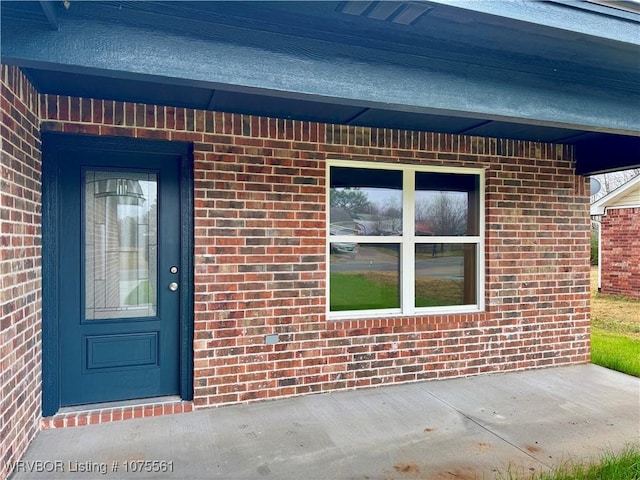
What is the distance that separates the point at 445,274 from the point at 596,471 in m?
2.20

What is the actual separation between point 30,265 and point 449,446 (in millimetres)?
3144

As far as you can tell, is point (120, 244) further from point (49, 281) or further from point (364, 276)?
point (364, 276)

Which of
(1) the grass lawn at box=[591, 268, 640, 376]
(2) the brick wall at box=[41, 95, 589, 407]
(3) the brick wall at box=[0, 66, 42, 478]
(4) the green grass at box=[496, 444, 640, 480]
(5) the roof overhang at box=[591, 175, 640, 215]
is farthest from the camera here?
(5) the roof overhang at box=[591, 175, 640, 215]

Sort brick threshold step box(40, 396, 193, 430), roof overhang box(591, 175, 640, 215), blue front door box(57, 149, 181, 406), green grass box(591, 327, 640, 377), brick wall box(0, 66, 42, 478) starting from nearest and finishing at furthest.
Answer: brick wall box(0, 66, 42, 478) → brick threshold step box(40, 396, 193, 430) → blue front door box(57, 149, 181, 406) → green grass box(591, 327, 640, 377) → roof overhang box(591, 175, 640, 215)

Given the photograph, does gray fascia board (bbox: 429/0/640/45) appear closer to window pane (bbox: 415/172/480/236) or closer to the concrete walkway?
window pane (bbox: 415/172/480/236)

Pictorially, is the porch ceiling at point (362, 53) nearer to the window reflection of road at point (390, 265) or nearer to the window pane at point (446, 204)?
the window pane at point (446, 204)

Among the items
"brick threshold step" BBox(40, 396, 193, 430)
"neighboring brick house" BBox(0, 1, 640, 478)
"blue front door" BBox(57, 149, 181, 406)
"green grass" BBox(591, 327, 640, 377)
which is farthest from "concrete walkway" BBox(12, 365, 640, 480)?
"green grass" BBox(591, 327, 640, 377)

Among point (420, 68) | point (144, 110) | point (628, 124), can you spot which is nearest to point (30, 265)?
point (144, 110)

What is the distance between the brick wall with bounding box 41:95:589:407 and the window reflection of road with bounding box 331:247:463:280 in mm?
282

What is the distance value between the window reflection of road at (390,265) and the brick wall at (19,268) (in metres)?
2.42

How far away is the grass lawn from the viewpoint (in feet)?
16.2

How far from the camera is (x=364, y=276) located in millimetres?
4238

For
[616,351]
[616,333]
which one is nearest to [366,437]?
[616,351]

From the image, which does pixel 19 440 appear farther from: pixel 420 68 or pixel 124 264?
pixel 420 68
